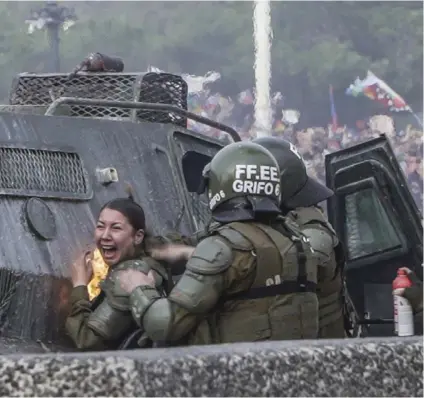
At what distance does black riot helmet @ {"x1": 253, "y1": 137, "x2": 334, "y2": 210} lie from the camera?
600 centimetres

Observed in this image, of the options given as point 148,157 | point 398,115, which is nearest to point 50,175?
point 148,157

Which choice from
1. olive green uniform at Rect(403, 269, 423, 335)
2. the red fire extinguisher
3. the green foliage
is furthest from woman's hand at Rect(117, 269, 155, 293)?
the green foliage

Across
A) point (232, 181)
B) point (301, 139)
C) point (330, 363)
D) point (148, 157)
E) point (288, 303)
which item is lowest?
point (330, 363)

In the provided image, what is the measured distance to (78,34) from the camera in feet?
79.6

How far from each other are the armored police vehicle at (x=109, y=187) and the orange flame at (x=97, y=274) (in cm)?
10

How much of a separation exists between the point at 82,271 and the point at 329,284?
110 cm

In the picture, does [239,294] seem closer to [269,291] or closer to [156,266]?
[269,291]

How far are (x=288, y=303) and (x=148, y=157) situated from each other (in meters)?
1.62

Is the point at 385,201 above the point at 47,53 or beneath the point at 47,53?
beneath

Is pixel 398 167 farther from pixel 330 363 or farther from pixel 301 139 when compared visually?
pixel 301 139

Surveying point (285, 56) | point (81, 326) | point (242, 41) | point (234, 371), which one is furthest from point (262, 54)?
point (234, 371)

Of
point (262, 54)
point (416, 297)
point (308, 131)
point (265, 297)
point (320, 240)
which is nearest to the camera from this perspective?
point (265, 297)

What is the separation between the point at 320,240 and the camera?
5797 millimetres

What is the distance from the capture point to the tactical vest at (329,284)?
5848 mm
